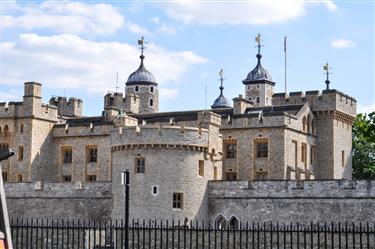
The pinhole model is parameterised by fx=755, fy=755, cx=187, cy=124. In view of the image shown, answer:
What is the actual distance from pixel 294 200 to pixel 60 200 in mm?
14379

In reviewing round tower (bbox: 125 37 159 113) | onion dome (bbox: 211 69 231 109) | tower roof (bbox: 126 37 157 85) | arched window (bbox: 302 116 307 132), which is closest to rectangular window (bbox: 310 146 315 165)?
arched window (bbox: 302 116 307 132)

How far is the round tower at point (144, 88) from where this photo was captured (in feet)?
230

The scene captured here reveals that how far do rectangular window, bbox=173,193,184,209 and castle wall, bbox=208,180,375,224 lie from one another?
8.51 feet

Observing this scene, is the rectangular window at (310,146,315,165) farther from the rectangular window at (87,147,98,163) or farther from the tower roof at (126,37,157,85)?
the tower roof at (126,37,157,85)

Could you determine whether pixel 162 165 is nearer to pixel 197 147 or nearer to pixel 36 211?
Result: pixel 197 147

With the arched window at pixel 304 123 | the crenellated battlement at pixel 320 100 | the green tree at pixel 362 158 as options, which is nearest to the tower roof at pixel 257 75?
the green tree at pixel 362 158

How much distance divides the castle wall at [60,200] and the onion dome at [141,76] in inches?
1007

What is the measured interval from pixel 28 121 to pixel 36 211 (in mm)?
7989

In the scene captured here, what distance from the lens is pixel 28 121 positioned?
51.4 metres

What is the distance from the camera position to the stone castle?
38.3 meters

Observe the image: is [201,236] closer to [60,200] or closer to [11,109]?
[60,200]

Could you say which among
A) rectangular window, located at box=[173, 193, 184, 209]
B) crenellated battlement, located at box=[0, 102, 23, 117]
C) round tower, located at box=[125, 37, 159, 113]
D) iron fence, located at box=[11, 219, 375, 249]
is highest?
round tower, located at box=[125, 37, 159, 113]

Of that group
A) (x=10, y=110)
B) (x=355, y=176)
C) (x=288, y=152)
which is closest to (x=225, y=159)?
A: (x=288, y=152)

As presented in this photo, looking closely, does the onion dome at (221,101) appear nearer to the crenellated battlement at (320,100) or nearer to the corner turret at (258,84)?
the corner turret at (258,84)
